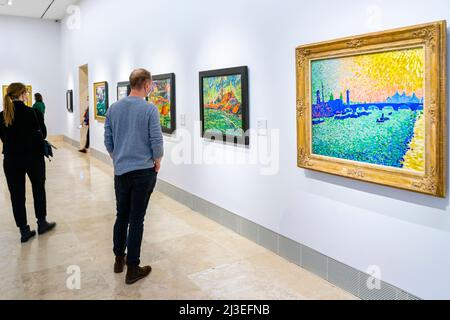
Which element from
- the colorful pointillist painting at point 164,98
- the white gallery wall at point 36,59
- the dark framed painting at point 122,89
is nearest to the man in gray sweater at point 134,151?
the colorful pointillist painting at point 164,98

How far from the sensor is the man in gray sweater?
3.40m

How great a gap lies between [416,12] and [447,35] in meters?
0.29

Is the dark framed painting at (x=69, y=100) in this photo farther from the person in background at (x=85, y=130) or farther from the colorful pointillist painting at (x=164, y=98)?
the colorful pointillist painting at (x=164, y=98)

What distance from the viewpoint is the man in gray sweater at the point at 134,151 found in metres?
3.40

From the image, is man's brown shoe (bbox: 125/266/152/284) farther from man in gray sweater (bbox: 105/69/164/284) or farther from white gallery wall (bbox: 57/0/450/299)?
white gallery wall (bbox: 57/0/450/299)

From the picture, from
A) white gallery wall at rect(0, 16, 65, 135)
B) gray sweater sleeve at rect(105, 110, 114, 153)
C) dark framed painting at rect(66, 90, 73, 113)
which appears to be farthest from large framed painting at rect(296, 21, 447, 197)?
white gallery wall at rect(0, 16, 65, 135)

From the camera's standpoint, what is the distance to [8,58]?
1456cm

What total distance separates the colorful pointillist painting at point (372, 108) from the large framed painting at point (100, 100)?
7466mm

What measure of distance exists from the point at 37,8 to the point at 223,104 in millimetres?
11245

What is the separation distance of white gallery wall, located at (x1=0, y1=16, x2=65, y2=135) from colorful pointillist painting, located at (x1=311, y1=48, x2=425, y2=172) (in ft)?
46.6

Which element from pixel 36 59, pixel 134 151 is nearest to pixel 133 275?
pixel 134 151

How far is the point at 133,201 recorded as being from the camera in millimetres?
3469

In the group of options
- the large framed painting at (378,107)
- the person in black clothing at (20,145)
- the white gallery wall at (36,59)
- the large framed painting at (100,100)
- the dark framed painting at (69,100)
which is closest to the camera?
the large framed painting at (378,107)

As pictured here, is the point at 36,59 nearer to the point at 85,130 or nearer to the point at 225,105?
the point at 85,130
